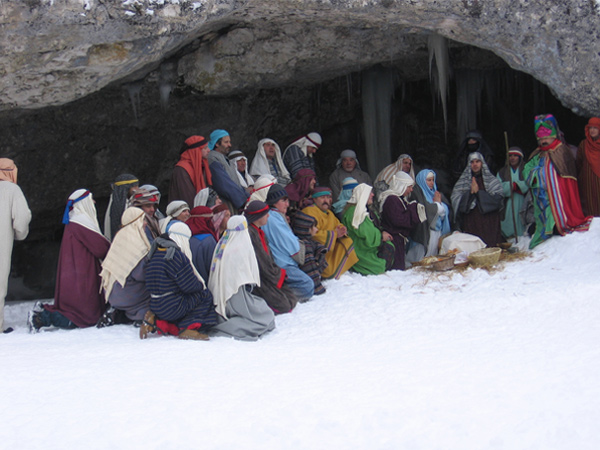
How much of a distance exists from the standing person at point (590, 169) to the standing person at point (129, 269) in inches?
199

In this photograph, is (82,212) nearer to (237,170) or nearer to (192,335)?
(192,335)

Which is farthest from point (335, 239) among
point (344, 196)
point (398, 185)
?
point (398, 185)

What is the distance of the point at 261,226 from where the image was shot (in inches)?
251

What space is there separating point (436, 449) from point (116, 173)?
7.37 metres

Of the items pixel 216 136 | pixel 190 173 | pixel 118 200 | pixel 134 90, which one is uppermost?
pixel 134 90

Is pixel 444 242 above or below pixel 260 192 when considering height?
below

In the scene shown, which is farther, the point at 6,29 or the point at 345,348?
the point at 6,29

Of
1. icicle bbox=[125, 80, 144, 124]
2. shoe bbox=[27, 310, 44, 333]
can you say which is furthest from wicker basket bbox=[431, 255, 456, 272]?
icicle bbox=[125, 80, 144, 124]

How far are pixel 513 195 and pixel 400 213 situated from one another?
154cm

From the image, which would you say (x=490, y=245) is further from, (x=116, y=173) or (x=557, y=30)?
(x=116, y=173)

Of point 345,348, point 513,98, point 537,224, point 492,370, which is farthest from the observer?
point 513,98

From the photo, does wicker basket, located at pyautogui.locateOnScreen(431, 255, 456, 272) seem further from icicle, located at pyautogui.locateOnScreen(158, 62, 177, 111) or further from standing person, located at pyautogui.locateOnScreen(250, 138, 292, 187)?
icicle, located at pyautogui.locateOnScreen(158, 62, 177, 111)

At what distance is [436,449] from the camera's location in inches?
144

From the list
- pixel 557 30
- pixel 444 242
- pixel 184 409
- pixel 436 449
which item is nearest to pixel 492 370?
pixel 436 449
